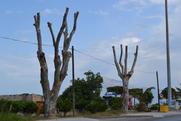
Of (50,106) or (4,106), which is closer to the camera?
(4,106)

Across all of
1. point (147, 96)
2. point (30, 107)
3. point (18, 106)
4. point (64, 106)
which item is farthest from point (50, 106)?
point (147, 96)

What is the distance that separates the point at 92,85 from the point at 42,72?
33324 millimetres

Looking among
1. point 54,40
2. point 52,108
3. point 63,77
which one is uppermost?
point 54,40

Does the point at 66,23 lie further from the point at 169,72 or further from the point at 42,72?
the point at 169,72

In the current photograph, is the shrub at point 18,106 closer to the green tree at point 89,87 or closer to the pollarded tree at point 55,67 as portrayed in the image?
the pollarded tree at point 55,67

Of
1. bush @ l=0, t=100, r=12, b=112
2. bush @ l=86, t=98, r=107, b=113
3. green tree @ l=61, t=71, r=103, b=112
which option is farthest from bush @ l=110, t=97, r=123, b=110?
bush @ l=0, t=100, r=12, b=112

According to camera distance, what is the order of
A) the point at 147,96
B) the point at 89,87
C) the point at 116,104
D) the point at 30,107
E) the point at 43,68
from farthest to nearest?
1. the point at 147,96
2. the point at 89,87
3. the point at 116,104
4. the point at 30,107
5. the point at 43,68

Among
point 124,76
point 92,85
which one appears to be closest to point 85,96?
point 92,85

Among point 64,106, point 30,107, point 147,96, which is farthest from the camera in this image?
point 147,96

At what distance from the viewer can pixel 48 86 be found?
1658 inches

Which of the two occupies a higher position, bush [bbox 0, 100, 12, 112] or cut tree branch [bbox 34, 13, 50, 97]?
cut tree branch [bbox 34, 13, 50, 97]

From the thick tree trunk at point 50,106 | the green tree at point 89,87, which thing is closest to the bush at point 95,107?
the thick tree trunk at point 50,106

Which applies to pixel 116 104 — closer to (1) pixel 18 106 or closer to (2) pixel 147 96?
(1) pixel 18 106

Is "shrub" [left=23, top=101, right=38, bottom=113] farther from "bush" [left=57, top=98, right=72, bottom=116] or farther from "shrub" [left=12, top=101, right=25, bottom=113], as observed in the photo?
"bush" [left=57, top=98, right=72, bottom=116]
